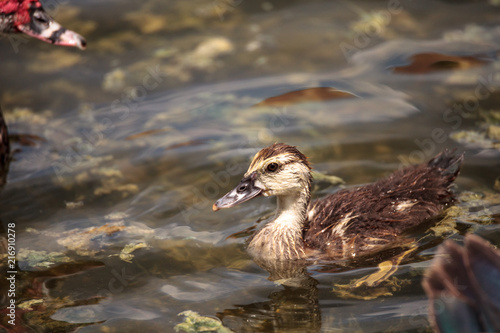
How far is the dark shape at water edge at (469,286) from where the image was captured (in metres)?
3.57

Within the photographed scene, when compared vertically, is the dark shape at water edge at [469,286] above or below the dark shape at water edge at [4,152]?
below

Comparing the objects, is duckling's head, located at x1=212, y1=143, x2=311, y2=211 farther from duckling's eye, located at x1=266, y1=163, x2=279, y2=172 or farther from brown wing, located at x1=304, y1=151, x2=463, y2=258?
brown wing, located at x1=304, y1=151, x2=463, y2=258

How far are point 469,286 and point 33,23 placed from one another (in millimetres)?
5604

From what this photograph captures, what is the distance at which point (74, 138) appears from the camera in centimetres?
781

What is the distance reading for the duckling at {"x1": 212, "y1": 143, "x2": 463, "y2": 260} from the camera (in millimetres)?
5797

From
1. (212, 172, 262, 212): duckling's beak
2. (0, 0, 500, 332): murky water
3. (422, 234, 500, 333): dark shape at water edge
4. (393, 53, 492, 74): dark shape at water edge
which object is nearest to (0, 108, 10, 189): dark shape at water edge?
(0, 0, 500, 332): murky water

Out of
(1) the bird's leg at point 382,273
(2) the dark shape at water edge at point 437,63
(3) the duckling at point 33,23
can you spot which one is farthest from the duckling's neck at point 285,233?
(2) the dark shape at water edge at point 437,63

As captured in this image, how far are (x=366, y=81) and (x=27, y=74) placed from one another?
4.52 meters

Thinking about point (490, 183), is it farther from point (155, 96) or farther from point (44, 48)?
point (44, 48)

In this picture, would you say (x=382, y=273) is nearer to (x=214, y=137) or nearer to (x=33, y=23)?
(x=214, y=137)

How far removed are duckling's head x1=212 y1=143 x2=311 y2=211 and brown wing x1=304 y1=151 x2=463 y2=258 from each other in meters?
0.45

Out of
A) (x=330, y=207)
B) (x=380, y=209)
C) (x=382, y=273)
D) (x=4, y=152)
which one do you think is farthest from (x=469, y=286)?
(x=4, y=152)

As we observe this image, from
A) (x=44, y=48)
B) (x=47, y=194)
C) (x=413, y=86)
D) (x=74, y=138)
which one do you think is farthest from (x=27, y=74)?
(x=413, y=86)

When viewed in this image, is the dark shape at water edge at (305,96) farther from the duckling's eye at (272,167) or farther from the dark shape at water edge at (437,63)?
the duckling's eye at (272,167)
